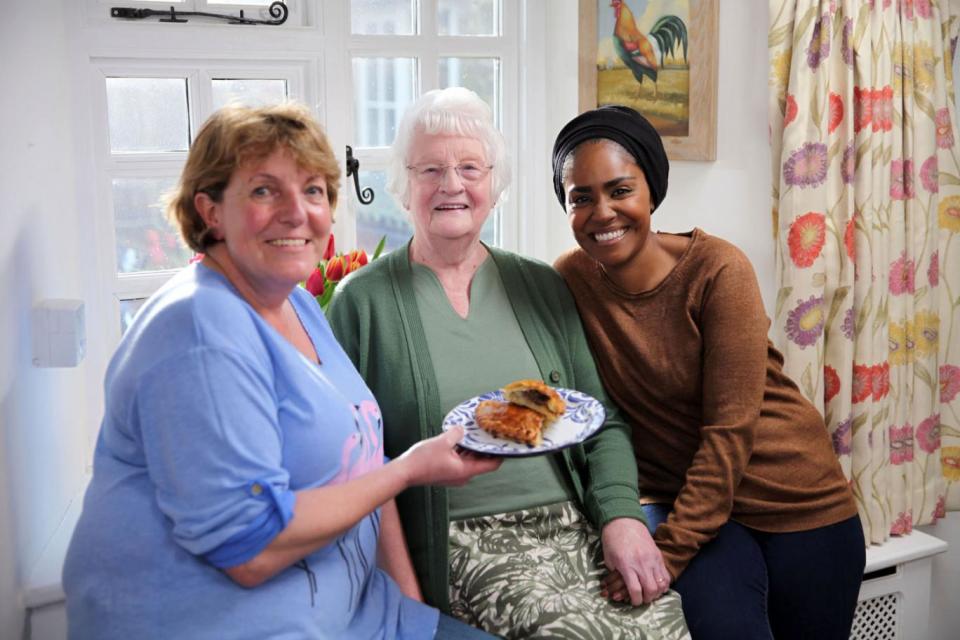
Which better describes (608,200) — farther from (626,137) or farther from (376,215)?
(376,215)

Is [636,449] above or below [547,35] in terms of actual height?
below

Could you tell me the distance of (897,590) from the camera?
2.52 meters

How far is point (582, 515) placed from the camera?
1.82 m

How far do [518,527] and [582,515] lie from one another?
144 millimetres

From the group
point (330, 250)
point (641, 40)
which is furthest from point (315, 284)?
point (641, 40)

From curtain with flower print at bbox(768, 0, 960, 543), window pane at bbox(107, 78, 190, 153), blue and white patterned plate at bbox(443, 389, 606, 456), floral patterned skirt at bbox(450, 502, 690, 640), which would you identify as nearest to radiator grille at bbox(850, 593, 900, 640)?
curtain with flower print at bbox(768, 0, 960, 543)

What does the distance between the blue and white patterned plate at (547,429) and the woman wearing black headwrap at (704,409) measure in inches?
10.8

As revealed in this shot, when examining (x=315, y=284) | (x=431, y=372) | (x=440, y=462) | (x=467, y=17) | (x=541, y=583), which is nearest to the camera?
(x=440, y=462)

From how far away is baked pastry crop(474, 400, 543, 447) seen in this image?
150cm

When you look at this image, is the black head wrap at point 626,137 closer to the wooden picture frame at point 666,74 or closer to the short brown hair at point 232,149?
the short brown hair at point 232,149

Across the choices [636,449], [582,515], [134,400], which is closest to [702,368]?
[636,449]

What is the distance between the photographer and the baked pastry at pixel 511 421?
59.0 inches

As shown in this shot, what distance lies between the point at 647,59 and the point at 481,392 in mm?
1486

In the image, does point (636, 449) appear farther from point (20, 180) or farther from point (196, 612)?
point (20, 180)
